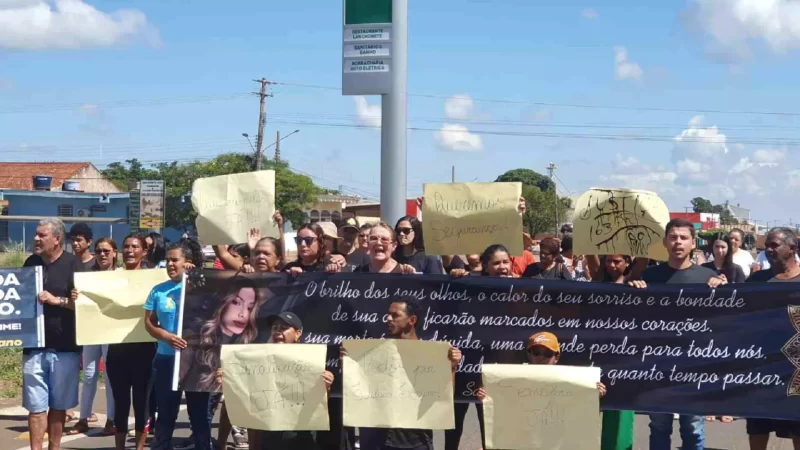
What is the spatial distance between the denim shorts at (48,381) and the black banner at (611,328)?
4.38 feet

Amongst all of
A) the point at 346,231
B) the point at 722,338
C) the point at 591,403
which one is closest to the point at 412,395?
the point at 591,403

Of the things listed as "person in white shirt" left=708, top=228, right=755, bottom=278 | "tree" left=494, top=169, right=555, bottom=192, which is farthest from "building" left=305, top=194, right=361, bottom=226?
"person in white shirt" left=708, top=228, right=755, bottom=278

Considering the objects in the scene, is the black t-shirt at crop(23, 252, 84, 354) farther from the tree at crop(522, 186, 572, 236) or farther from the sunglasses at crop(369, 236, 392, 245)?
the tree at crop(522, 186, 572, 236)

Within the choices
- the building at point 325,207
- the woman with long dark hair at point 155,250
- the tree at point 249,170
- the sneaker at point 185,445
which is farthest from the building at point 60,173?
the sneaker at point 185,445

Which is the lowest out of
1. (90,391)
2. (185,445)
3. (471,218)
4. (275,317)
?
(185,445)

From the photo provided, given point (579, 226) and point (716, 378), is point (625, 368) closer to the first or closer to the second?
point (716, 378)

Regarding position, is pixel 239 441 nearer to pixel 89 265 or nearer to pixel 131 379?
pixel 131 379

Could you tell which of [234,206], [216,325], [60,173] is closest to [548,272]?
[234,206]

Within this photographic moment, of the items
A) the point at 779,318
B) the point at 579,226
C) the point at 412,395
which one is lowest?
the point at 412,395

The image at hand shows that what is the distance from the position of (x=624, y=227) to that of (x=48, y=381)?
430cm

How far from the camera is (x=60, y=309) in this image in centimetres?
695

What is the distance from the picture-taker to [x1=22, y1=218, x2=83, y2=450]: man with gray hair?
6.77 meters

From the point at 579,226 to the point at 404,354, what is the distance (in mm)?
1744

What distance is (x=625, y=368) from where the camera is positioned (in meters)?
5.68
